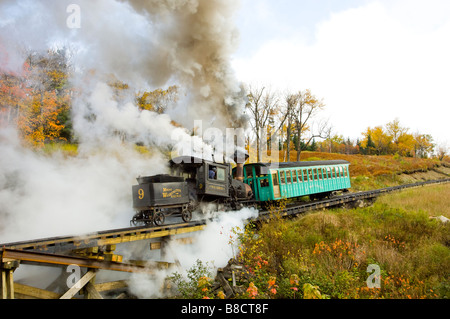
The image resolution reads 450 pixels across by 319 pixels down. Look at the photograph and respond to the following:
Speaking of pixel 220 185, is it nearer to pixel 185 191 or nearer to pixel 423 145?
pixel 185 191

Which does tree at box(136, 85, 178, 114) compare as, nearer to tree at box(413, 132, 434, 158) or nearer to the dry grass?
the dry grass

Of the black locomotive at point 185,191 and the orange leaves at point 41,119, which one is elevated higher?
the orange leaves at point 41,119

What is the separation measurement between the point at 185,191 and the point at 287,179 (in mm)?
6261

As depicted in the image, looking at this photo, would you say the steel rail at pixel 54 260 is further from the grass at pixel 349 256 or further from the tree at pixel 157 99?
the tree at pixel 157 99

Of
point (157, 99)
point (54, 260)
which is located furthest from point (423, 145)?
point (54, 260)

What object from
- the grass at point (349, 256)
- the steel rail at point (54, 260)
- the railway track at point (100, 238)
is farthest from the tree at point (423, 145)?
the steel rail at point (54, 260)

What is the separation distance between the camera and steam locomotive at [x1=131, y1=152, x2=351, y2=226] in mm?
9219

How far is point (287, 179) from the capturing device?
46.1 feet

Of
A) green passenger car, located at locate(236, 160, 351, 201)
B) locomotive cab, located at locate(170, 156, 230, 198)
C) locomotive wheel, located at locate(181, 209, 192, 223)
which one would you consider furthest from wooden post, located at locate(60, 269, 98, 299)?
green passenger car, located at locate(236, 160, 351, 201)

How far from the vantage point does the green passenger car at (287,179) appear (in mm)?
13523

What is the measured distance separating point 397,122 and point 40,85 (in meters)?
64.4
